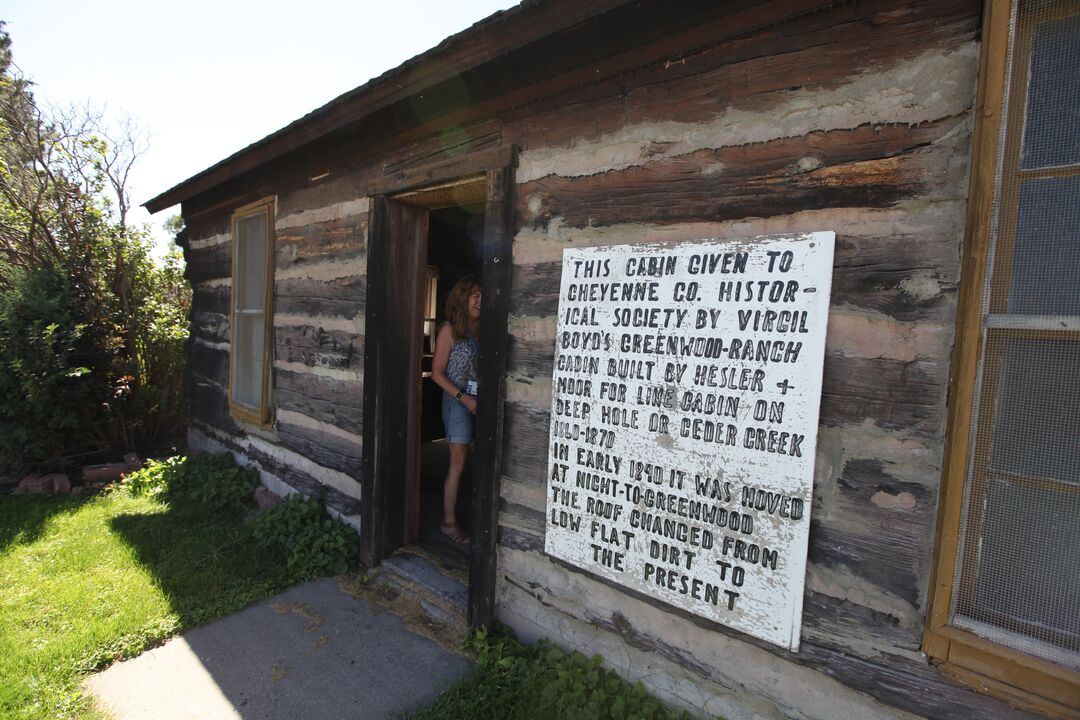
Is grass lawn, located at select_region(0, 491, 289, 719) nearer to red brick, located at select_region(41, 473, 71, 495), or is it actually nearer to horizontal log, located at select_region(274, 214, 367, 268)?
red brick, located at select_region(41, 473, 71, 495)

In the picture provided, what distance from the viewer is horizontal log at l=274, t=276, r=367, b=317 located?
4.01 m

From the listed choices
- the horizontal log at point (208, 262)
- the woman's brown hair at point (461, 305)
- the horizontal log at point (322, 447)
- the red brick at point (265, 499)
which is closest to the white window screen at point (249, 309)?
the horizontal log at point (208, 262)

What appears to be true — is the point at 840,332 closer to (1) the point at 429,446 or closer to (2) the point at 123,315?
(1) the point at 429,446

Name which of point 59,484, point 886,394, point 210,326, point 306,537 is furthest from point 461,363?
point 59,484

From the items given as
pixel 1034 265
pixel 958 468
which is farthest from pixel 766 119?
pixel 958 468

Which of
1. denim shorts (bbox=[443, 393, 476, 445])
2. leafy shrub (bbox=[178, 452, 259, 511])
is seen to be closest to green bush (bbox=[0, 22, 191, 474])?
leafy shrub (bbox=[178, 452, 259, 511])

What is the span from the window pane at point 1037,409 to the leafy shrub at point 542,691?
1544 mm

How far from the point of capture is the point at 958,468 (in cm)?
160

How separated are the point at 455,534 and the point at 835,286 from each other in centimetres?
313

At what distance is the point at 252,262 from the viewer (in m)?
5.41

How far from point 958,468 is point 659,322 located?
1.09 m

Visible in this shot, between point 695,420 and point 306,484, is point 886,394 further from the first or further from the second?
point 306,484

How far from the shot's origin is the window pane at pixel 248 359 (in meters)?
5.29

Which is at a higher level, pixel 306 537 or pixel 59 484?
pixel 306 537
